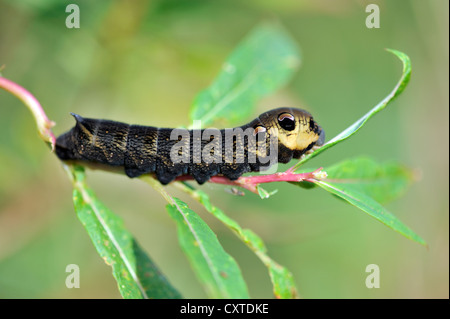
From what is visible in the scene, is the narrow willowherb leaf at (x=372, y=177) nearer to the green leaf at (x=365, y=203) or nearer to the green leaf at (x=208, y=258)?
the green leaf at (x=365, y=203)

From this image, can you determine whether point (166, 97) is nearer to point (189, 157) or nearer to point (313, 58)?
point (189, 157)

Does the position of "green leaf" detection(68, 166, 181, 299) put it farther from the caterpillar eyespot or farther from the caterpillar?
the caterpillar eyespot

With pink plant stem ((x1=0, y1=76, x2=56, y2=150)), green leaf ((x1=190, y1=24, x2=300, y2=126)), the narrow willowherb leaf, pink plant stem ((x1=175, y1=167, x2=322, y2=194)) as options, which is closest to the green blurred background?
green leaf ((x1=190, y1=24, x2=300, y2=126))

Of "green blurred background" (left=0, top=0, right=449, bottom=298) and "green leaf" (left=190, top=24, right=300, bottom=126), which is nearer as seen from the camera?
"green leaf" (left=190, top=24, right=300, bottom=126)

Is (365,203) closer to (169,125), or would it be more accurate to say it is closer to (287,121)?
(287,121)

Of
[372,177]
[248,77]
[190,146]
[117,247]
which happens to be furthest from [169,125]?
[372,177]

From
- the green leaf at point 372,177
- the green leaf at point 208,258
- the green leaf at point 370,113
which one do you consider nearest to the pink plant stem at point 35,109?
the green leaf at point 208,258
